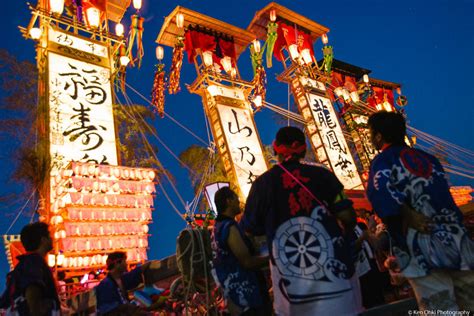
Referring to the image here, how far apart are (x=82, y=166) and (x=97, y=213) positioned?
1.29 meters

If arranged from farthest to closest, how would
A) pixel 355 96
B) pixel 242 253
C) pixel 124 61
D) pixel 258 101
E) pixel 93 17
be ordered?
pixel 355 96 → pixel 258 101 → pixel 93 17 → pixel 124 61 → pixel 242 253

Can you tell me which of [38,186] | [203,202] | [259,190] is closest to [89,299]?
[259,190]

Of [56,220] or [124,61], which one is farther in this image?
[124,61]

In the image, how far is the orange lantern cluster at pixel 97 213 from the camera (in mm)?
8484

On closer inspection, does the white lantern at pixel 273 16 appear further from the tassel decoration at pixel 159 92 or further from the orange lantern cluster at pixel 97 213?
the orange lantern cluster at pixel 97 213

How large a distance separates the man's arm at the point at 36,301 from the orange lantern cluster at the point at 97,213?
6.06 meters

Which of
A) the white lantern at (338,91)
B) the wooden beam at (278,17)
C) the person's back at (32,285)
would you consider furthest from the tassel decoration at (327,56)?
the person's back at (32,285)

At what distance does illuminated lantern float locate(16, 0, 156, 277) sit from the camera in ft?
28.2

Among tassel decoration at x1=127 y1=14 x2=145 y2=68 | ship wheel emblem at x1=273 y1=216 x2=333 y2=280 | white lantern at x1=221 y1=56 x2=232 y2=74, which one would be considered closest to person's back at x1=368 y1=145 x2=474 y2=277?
ship wheel emblem at x1=273 y1=216 x2=333 y2=280

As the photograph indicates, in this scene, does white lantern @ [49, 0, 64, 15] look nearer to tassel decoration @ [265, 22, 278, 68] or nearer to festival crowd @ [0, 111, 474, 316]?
tassel decoration @ [265, 22, 278, 68]

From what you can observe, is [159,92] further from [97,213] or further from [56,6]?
[97,213]

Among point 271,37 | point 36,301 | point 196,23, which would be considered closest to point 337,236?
point 36,301

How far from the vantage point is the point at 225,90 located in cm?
1418

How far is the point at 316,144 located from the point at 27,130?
524 inches
